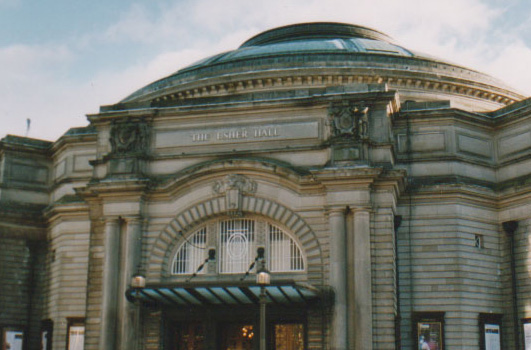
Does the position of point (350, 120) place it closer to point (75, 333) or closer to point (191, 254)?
point (191, 254)

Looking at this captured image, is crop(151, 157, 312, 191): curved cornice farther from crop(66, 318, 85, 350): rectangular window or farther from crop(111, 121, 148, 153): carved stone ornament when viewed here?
crop(66, 318, 85, 350): rectangular window

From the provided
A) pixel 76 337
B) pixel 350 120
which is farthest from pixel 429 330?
pixel 76 337

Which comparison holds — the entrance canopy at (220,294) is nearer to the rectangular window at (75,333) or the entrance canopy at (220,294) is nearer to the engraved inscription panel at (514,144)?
the rectangular window at (75,333)

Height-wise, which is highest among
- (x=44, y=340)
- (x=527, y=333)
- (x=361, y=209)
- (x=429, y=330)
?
Answer: (x=361, y=209)

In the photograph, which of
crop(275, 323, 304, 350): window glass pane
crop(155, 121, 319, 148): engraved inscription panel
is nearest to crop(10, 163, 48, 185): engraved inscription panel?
crop(155, 121, 319, 148): engraved inscription panel

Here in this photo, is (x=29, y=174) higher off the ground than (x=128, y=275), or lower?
higher

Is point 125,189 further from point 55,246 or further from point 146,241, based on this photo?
point 55,246

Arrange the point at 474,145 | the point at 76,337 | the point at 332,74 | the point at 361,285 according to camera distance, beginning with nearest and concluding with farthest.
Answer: the point at 361,285 < the point at 474,145 < the point at 76,337 < the point at 332,74

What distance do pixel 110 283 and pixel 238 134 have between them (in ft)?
29.4

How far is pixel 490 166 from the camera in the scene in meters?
39.3

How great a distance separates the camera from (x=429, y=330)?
35375 millimetres

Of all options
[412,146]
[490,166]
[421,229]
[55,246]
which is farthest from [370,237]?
[55,246]

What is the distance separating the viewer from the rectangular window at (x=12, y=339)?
1666 inches

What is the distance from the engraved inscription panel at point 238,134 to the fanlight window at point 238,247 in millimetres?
3827
